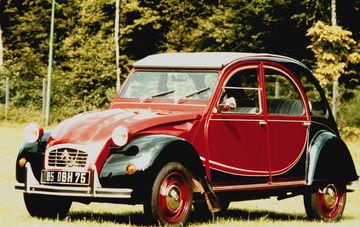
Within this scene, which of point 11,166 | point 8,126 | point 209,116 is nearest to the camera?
point 209,116

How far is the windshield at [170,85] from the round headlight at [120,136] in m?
1.56

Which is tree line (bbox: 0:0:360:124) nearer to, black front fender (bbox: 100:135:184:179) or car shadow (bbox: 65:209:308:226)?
car shadow (bbox: 65:209:308:226)

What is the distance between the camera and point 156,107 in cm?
1020

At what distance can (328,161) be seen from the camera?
440 inches

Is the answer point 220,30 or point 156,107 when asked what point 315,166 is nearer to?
point 156,107

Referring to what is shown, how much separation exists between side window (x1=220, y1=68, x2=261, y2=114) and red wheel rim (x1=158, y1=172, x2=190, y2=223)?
1.34 m

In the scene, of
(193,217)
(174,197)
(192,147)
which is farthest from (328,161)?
(174,197)

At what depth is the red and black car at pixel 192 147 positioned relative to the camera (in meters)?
8.77

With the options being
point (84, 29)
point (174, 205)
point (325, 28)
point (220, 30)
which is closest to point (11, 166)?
point (174, 205)

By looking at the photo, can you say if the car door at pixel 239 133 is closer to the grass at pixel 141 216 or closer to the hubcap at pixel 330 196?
the grass at pixel 141 216

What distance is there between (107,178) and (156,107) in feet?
5.66

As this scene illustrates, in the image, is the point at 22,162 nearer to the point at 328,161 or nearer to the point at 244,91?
the point at 244,91

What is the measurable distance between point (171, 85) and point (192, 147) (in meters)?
1.46

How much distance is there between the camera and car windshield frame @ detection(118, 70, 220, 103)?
33.1 ft
